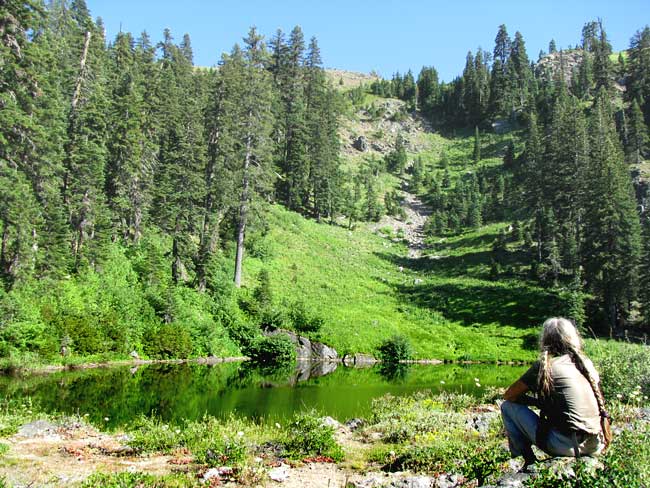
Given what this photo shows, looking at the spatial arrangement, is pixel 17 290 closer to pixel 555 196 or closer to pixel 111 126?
pixel 111 126

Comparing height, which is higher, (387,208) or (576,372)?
(387,208)

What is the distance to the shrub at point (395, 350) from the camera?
4253cm

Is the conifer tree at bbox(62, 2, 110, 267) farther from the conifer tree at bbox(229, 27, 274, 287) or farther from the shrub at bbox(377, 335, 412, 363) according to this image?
the shrub at bbox(377, 335, 412, 363)

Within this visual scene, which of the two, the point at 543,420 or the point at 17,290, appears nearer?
the point at 543,420

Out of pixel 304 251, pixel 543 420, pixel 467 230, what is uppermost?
pixel 467 230

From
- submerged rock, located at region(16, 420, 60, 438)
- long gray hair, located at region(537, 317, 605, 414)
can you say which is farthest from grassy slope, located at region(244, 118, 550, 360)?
long gray hair, located at region(537, 317, 605, 414)

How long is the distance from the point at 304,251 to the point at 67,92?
27.8 metres

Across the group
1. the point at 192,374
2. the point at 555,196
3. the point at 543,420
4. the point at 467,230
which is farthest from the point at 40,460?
the point at 467,230

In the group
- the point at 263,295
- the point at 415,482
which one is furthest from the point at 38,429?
the point at 263,295

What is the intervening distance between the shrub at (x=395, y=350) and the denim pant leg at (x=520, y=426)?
119ft

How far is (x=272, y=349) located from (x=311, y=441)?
94.7 ft

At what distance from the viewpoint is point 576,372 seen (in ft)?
19.3

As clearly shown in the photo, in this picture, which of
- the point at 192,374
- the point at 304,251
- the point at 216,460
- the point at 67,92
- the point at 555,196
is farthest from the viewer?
the point at 555,196

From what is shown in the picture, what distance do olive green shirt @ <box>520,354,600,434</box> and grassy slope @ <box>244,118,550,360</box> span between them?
36.8m
